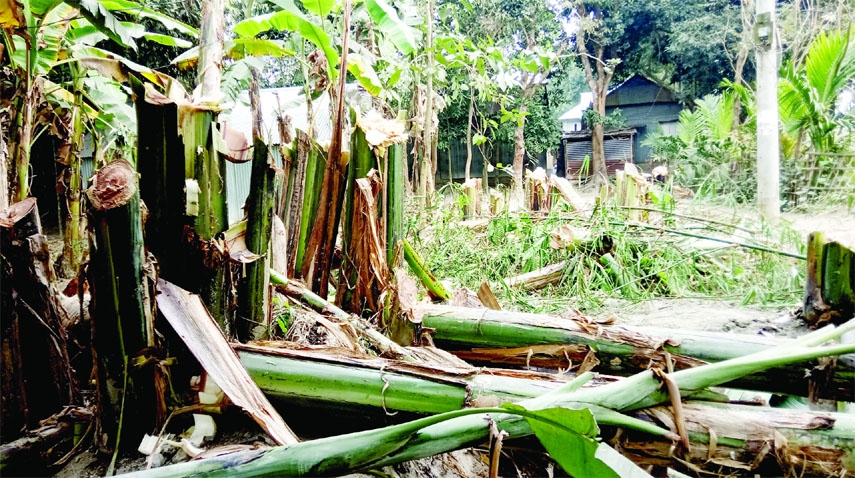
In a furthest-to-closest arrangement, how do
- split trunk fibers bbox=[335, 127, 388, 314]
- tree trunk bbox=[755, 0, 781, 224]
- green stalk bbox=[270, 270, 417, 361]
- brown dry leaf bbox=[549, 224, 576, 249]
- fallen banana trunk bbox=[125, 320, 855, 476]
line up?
tree trunk bbox=[755, 0, 781, 224] < brown dry leaf bbox=[549, 224, 576, 249] < split trunk fibers bbox=[335, 127, 388, 314] < green stalk bbox=[270, 270, 417, 361] < fallen banana trunk bbox=[125, 320, 855, 476]

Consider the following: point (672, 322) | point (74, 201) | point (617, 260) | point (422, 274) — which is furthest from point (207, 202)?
point (74, 201)

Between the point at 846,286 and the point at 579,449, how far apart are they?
58.6 inches

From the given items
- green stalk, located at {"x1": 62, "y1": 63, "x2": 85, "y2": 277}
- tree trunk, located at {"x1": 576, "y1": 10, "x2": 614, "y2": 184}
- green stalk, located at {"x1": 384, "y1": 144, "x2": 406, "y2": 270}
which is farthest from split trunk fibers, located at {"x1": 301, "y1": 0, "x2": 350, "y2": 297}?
tree trunk, located at {"x1": 576, "y1": 10, "x2": 614, "y2": 184}

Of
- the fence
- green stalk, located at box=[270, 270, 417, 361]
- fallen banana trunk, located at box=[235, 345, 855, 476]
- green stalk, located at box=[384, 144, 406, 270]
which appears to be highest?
the fence

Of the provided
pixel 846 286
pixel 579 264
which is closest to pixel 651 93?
pixel 579 264

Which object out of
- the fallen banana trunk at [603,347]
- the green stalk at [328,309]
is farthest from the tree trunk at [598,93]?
the green stalk at [328,309]

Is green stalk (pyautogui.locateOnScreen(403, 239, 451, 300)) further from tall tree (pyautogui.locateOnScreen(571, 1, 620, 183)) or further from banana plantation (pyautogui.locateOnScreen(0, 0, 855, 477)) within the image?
tall tree (pyautogui.locateOnScreen(571, 1, 620, 183))

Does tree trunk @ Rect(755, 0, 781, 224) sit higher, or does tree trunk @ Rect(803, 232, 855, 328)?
tree trunk @ Rect(755, 0, 781, 224)

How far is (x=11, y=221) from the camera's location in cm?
115

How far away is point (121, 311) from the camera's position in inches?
A: 43.9

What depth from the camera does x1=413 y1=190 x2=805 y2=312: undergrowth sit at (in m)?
3.40

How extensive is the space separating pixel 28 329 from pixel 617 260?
11.3ft

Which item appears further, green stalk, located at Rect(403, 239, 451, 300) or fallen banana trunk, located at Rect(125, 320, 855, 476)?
green stalk, located at Rect(403, 239, 451, 300)

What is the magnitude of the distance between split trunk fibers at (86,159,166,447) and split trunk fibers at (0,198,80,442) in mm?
200
